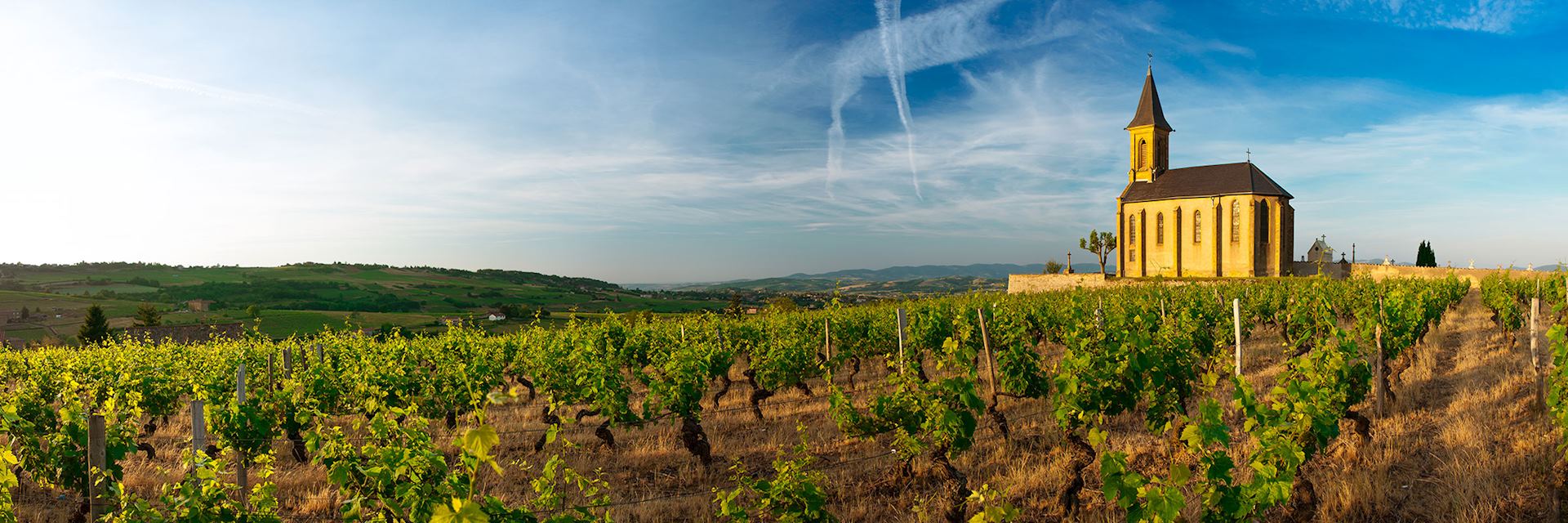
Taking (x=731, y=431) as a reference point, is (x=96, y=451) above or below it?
above

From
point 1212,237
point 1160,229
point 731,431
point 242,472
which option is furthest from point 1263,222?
point 242,472

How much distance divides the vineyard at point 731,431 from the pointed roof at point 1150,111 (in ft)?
131

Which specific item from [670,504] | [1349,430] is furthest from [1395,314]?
[670,504]

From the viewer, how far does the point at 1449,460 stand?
21.4ft

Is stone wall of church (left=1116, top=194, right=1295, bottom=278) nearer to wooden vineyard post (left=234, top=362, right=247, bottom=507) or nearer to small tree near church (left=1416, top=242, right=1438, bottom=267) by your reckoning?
small tree near church (left=1416, top=242, right=1438, bottom=267)

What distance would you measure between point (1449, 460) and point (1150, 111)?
166 ft

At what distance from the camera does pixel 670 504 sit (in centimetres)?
671

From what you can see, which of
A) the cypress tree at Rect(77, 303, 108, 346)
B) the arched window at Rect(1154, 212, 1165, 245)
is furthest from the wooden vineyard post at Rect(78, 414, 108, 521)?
the cypress tree at Rect(77, 303, 108, 346)

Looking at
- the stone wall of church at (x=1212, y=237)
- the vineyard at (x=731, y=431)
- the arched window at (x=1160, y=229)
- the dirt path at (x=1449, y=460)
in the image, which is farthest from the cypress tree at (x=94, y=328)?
the arched window at (x=1160, y=229)

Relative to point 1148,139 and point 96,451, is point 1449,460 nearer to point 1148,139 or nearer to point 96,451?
point 96,451

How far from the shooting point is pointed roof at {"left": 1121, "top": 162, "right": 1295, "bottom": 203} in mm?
44625

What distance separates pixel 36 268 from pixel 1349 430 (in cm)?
14898

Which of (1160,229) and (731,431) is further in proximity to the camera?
(1160,229)

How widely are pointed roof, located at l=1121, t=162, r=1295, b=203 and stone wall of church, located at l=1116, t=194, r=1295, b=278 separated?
0.39 m
